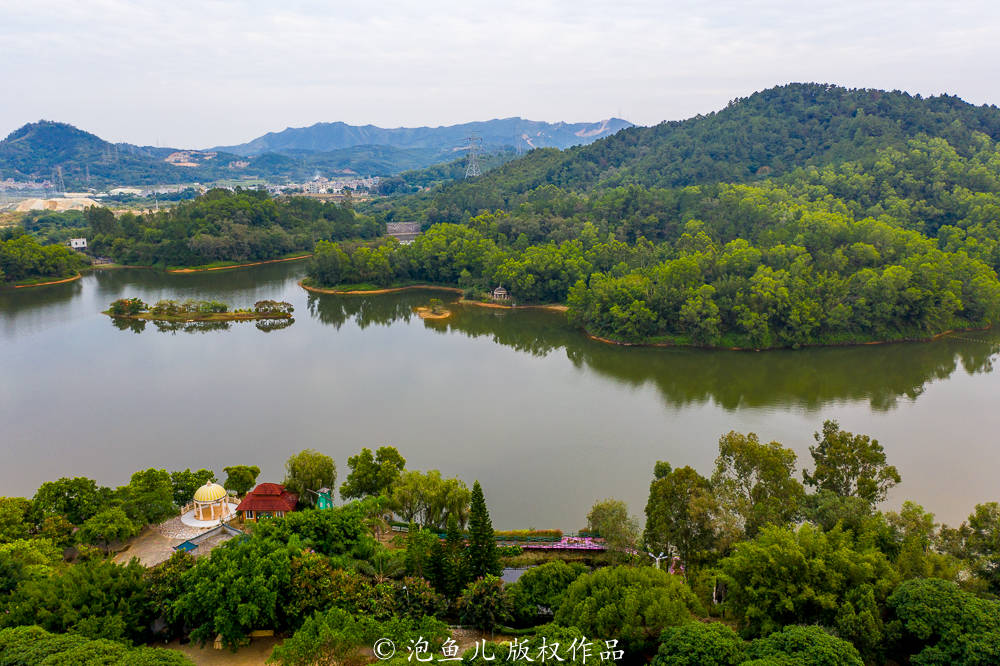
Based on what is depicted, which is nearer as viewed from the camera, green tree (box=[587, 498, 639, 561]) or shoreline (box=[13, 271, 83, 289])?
green tree (box=[587, 498, 639, 561])

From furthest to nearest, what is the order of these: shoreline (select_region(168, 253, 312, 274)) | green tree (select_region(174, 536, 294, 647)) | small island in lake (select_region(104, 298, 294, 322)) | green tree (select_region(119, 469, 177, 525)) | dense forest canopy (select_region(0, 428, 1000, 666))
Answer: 1. shoreline (select_region(168, 253, 312, 274))
2. small island in lake (select_region(104, 298, 294, 322))
3. green tree (select_region(119, 469, 177, 525))
4. green tree (select_region(174, 536, 294, 647))
5. dense forest canopy (select_region(0, 428, 1000, 666))

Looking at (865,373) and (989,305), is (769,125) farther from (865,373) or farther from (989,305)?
(865,373)

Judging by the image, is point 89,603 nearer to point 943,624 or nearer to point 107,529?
point 107,529

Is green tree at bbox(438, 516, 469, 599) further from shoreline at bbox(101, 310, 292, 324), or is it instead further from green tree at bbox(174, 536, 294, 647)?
shoreline at bbox(101, 310, 292, 324)

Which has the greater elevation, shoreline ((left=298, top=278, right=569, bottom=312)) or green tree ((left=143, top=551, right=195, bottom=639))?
shoreline ((left=298, top=278, right=569, bottom=312))

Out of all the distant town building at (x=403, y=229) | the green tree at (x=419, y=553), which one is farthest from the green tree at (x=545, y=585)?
the distant town building at (x=403, y=229)

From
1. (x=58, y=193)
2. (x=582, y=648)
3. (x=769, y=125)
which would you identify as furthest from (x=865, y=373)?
(x=58, y=193)

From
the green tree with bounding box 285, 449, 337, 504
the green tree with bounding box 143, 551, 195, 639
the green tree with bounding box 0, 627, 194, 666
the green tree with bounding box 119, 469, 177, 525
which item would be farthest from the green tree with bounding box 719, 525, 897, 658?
the green tree with bounding box 119, 469, 177, 525
